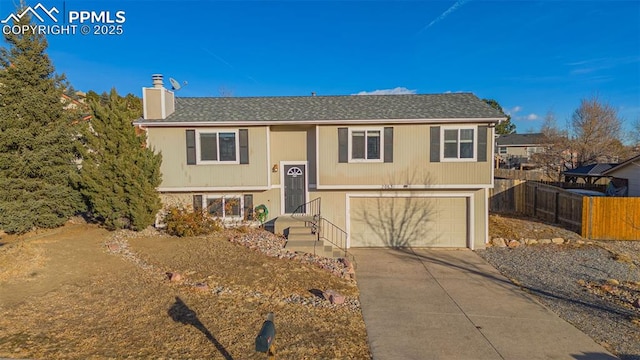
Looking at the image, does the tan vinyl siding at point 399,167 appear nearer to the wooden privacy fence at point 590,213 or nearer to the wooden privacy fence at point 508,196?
the wooden privacy fence at point 590,213

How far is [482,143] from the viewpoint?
1216 cm

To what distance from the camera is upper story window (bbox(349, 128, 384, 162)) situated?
40.7 ft

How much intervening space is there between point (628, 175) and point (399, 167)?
14.3 m

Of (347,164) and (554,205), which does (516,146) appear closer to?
(554,205)

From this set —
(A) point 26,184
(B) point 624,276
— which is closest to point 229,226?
(A) point 26,184

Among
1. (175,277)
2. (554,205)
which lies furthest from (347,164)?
(554,205)

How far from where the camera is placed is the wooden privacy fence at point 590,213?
13.4m

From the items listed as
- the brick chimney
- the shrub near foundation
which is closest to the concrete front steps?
the shrub near foundation

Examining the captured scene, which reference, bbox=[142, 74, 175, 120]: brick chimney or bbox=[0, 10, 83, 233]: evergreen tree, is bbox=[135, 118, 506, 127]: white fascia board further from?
bbox=[0, 10, 83, 233]: evergreen tree

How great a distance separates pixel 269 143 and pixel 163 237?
17.1 ft

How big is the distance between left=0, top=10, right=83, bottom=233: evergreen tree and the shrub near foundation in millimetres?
3884

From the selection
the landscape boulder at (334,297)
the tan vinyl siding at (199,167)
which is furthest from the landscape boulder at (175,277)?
the tan vinyl siding at (199,167)

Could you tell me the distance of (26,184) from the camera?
11.9m

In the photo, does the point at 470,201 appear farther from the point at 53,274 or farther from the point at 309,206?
the point at 53,274
